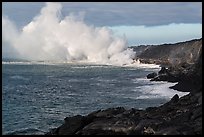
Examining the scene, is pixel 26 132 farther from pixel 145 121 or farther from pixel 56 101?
pixel 56 101

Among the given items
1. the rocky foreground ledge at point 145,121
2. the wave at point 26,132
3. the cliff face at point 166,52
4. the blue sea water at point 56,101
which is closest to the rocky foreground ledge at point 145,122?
the rocky foreground ledge at point 145,121

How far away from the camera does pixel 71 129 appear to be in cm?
1939

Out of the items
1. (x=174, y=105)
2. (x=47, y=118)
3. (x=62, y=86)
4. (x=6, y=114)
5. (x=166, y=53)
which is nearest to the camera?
(x=174, y=105)

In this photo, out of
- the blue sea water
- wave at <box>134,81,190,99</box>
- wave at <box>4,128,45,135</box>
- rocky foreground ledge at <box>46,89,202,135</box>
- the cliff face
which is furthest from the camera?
the cliff face

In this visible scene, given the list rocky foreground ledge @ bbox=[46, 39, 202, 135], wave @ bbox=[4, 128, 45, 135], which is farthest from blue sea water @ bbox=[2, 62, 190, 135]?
rocky foreground ledge @ bbox=[46, 39, 202, 135]

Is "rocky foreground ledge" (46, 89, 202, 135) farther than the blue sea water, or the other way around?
the blue sea water

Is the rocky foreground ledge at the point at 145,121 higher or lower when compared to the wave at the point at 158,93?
higher

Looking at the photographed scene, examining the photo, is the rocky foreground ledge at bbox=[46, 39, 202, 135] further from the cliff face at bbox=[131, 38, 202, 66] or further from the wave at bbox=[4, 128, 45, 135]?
the cliff face at bbox=[131, 38, 202, 66]

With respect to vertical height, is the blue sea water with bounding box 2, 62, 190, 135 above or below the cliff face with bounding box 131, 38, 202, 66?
below

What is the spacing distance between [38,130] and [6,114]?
7002 mm

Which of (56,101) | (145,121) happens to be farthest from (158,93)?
(145,121)

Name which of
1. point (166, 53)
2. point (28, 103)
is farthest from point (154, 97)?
point (166, 53)

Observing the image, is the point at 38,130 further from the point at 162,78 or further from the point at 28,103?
the point at 162,78

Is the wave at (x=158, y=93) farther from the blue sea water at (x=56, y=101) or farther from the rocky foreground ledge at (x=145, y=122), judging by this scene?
the rocky foreground ledge at (x=145, y=122)
